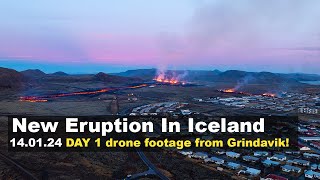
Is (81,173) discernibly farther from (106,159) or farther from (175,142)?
(175,142)

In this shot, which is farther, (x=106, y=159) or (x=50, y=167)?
(x=106, y=159)

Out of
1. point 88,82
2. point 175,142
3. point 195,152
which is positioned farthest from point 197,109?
point 88,82

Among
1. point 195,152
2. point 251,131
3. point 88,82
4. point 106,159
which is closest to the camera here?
point 106,159

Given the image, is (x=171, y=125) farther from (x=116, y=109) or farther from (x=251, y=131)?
(x=116, y=109)

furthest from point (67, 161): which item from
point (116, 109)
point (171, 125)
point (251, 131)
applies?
point (116, 109)

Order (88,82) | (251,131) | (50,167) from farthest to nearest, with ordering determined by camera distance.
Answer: (88,82), (251,131), (50,167)

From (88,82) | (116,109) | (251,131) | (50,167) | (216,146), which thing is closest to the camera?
(50,167)

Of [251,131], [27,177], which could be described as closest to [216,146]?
[251,131]

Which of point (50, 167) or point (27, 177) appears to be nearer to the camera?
point (27, 177)

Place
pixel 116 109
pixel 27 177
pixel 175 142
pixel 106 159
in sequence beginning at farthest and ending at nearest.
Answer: pixel 116 109 < pixel 175 142 < pixel 106 159 < pixel 27 177
